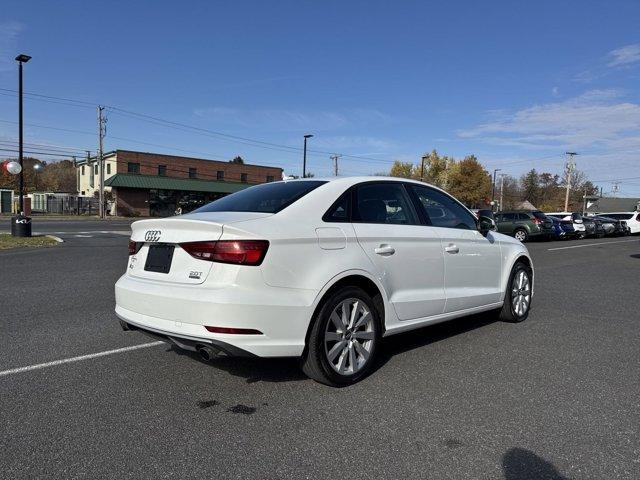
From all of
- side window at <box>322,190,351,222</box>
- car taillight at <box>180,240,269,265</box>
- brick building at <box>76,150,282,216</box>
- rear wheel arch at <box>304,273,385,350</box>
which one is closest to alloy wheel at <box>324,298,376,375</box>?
rear wheel arch at <box>304,273,385,350</box>

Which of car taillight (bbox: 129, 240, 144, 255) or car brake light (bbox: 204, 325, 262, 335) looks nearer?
car brake light (bbox: 204, 325, 262, 335)

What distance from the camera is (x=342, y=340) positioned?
12.9 ft

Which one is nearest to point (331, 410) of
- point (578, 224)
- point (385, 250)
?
point (385, 250)

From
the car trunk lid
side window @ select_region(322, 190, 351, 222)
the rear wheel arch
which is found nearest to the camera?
the car trunk lid

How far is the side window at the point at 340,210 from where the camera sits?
13.2 ft

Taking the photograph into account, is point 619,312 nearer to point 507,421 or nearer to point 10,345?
point 507,421

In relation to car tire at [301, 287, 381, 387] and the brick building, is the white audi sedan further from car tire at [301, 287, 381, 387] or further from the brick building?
the brick building

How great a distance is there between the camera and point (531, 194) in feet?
390

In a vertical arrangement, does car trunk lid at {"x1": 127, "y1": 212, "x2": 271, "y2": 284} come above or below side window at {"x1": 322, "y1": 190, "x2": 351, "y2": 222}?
below

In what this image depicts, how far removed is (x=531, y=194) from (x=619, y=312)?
121125mm

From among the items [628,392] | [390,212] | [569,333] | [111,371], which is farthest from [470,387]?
[111,371]

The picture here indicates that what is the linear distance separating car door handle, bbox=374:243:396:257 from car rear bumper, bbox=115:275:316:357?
811mm

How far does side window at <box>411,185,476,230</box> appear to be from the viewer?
16.6 feet

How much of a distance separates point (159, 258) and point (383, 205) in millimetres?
1981
